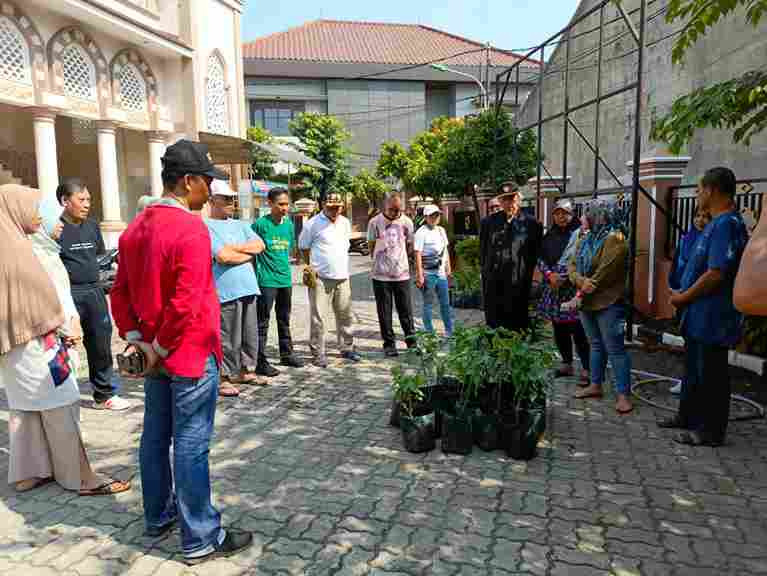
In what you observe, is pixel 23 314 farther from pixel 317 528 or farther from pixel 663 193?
pixel 663 193

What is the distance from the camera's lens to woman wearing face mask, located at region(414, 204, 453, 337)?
22.8ft

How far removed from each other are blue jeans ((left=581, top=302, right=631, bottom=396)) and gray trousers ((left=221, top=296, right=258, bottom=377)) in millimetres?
2974

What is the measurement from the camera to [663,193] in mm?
7441

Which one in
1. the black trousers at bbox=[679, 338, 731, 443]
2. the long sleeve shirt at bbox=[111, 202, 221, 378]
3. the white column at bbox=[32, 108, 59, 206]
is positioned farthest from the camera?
the white column at bbox=[32, 108, 59, 206]

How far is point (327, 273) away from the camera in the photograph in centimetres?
632

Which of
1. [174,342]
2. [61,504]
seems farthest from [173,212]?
[61,504]

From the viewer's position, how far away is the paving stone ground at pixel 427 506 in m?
2.73

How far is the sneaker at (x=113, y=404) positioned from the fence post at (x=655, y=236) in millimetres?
6204

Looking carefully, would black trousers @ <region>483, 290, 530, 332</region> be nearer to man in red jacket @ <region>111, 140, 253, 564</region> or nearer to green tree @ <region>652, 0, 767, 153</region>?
green tree @ <region>652, 0, 767, 153</region>

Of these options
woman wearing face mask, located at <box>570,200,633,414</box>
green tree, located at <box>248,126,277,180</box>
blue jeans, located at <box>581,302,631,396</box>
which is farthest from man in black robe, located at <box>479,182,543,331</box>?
green tree, located at <box>248,126,277,180</box>

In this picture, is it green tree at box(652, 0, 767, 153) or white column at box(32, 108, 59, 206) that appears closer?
green tree at box(652, 0, 767, 153)

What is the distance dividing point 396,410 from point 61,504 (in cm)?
221

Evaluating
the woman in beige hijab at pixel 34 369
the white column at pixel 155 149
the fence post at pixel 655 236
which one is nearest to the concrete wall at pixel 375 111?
the white column at pixel 155 149

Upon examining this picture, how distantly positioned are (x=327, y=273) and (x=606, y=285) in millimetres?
2934
